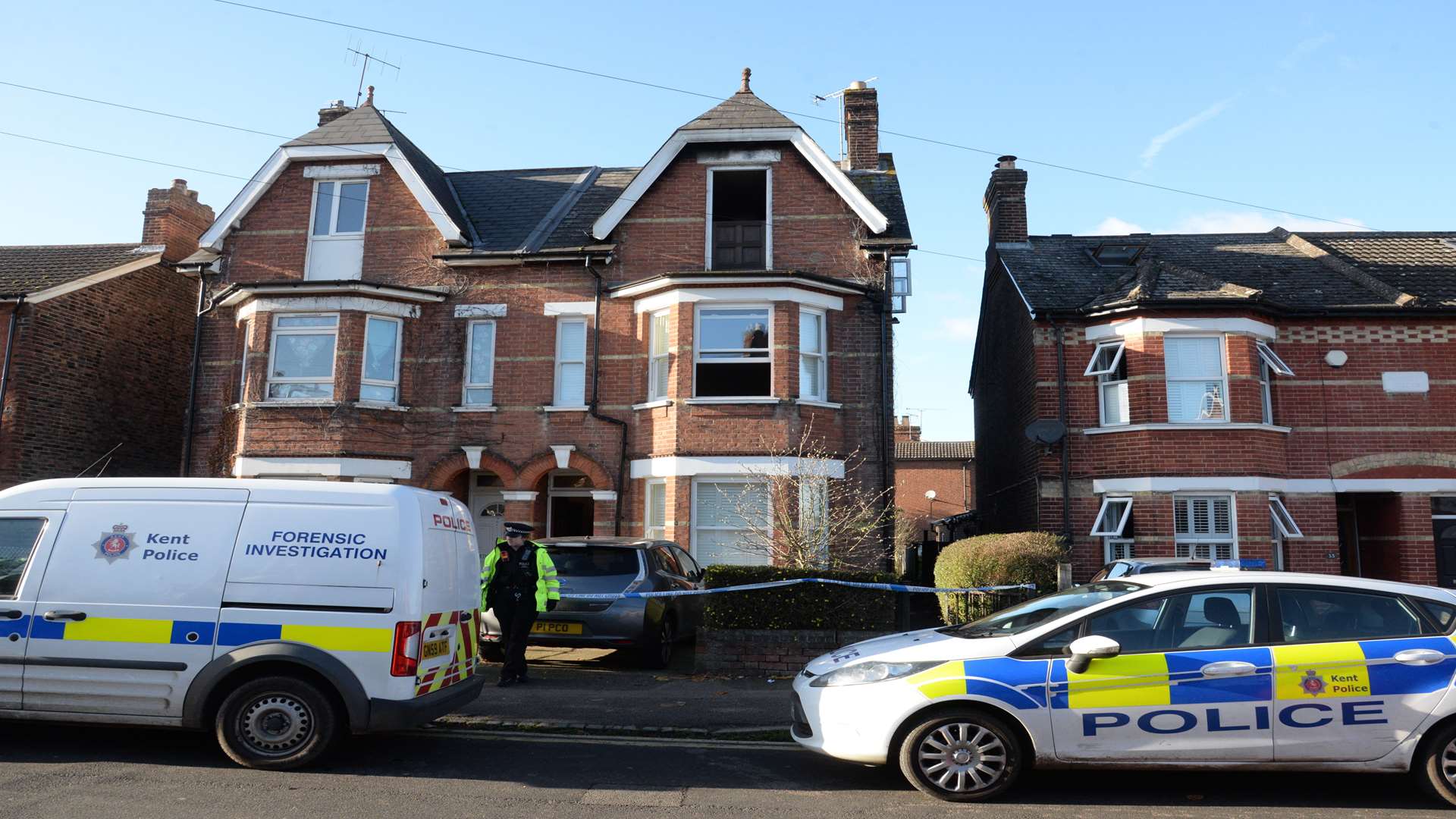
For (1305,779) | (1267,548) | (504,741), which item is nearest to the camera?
(1305,779)

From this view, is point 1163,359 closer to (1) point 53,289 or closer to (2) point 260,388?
(2) point 260,388

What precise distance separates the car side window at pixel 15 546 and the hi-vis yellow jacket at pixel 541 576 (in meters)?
3.90

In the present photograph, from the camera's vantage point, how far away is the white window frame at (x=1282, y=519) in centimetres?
1555

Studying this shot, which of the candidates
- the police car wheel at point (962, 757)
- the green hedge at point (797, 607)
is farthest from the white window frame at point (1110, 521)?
the police car wheel at point (962, 757)

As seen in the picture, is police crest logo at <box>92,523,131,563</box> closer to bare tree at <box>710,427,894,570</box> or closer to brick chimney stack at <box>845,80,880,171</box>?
bare tree at <box>710,427,894,570</box>

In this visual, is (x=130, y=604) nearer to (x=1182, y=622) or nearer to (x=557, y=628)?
(x=557, y=628)

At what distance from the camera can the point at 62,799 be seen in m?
5.56

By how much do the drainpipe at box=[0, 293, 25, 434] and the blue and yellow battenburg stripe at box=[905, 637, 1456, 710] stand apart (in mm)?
17482

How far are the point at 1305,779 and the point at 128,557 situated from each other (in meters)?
8.32

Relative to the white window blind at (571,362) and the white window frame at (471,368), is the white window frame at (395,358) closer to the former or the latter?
the white window frame at (471,368)

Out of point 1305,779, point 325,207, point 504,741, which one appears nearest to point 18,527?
point 504,741

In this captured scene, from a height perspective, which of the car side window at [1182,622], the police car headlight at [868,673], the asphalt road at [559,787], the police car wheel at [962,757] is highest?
the car side window at [1182,622]

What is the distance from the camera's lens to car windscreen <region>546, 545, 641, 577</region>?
428 inches

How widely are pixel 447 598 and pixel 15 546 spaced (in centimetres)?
306
